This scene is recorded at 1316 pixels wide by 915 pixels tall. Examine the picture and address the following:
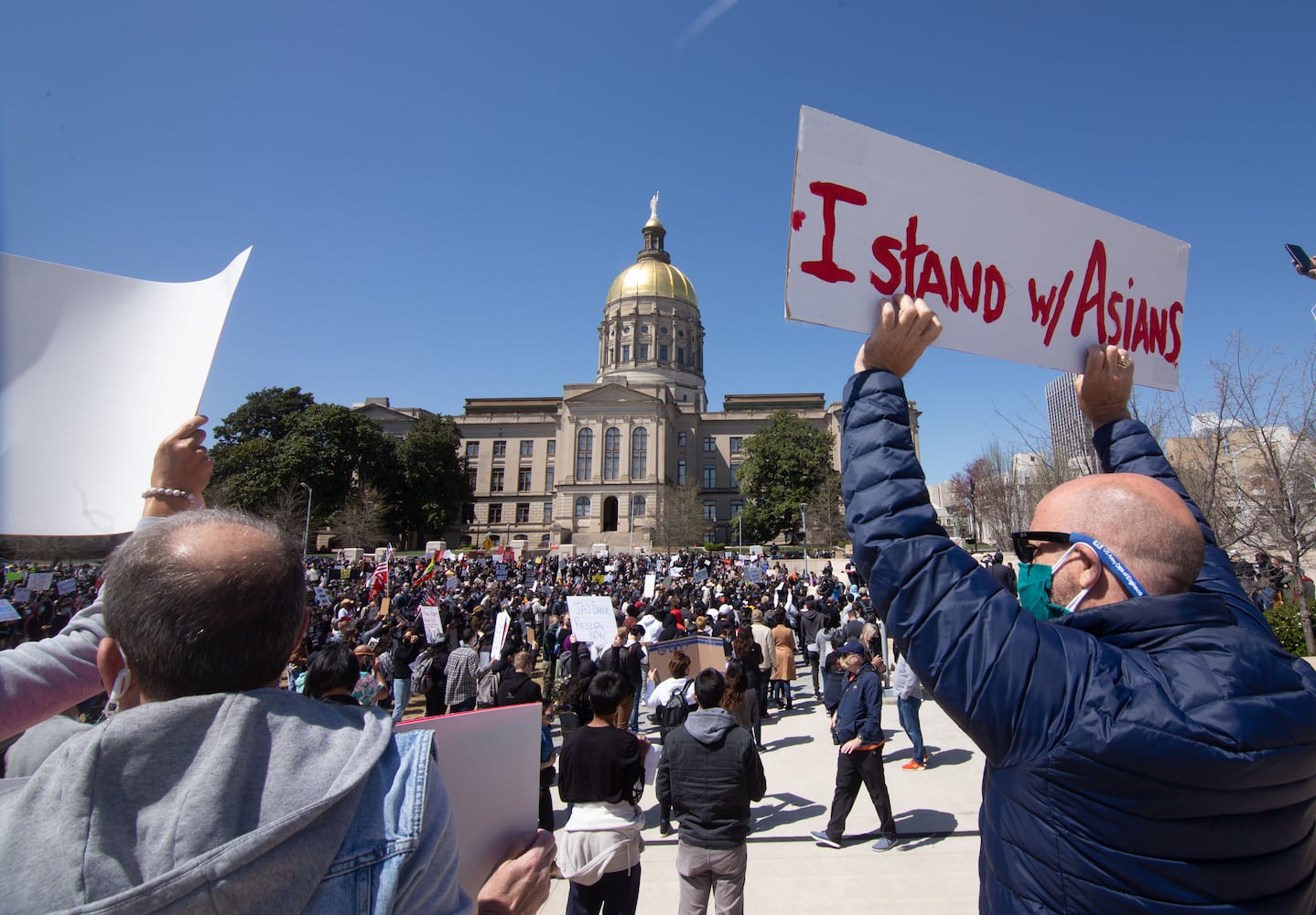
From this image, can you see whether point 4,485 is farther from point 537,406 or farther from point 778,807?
point 537,406

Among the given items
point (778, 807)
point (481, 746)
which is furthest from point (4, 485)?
point (778, 807)

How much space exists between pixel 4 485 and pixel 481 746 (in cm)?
145

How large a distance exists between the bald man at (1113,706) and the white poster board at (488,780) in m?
0.95

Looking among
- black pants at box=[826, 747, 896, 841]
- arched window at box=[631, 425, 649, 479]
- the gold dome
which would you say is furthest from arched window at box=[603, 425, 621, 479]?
black pants at box=[826, 747, 896, 841]

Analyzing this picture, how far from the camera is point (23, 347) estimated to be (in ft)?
6.21

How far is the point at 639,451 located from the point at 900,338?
61423 millimetres

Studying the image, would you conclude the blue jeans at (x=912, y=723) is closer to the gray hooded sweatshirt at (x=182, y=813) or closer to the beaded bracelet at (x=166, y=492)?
the beaded bracelet at (x=166, y=492)

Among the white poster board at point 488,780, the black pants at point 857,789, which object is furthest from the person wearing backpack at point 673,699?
the white poster board at point 488,780

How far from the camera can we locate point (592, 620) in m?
9.09

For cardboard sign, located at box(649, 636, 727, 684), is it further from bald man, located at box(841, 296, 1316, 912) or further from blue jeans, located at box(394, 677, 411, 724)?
bald man, located at box(841, 296, 1316, 912)

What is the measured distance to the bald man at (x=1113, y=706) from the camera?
122 centimetres

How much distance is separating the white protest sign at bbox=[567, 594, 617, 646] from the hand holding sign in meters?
7.56

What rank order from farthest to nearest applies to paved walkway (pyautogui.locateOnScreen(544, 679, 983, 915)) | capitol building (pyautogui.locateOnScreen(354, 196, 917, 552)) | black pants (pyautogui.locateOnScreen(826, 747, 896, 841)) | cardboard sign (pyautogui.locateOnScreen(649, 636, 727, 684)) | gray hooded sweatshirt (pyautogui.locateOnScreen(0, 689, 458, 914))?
capitol building (pyautogui.locateOnScreen(354, 196, 917, 552))
cardboard sign (pyautogui.locateOnScreen(649, 636, 727, 684))
black pants (pyautogui.locateOnScreen(826, 747, 896, 841))
paved walkway (pyautogui.locateOnScreen(544, 679, 983, 915))
gray hooded sweatshirt (pyautogui.locateOnScreen(0, 689, 458, 914))

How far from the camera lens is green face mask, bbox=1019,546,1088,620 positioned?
61.3 inches
